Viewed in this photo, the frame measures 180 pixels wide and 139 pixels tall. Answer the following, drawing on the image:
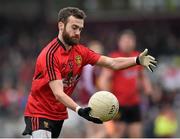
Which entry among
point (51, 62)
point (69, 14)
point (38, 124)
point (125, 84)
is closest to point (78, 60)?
point (51, 62)

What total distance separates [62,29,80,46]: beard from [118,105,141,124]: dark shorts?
4534 millimetres

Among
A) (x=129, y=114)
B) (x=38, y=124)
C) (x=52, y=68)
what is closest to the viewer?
(x=52, y=68)

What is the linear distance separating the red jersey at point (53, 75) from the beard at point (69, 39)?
0.30 ft

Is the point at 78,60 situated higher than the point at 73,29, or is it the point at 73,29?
the point at 73,29

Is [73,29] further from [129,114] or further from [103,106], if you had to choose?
[129,114]

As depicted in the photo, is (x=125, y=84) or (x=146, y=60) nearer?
(x=146, y=60)

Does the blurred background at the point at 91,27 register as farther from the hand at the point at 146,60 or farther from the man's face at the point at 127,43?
the hand at the point at 146,60

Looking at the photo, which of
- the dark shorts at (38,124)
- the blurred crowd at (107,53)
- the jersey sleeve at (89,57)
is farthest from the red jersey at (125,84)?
the dark shorts at (38,124)

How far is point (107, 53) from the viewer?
1017 inches

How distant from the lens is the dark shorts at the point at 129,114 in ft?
44.5

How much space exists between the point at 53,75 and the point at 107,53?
16817mm

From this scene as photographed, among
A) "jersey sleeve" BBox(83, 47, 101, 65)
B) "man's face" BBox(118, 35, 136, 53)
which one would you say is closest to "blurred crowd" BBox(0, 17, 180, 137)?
"man's face" BBox(118, 35, 136, 53)

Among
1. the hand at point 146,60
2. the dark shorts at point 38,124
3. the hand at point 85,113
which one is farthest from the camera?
the hand at point 146,60

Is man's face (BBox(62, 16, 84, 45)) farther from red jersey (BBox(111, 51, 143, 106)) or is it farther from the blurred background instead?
the blurred background
